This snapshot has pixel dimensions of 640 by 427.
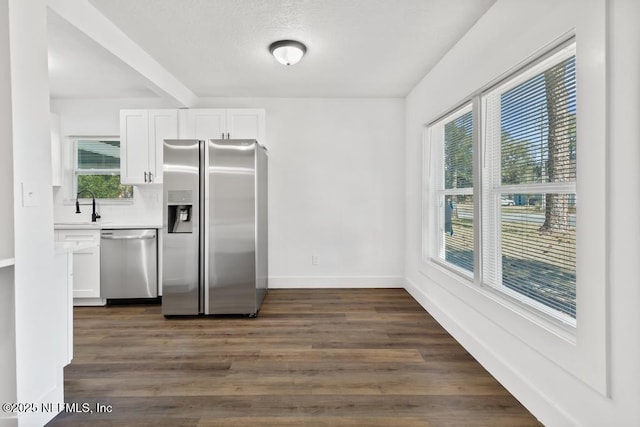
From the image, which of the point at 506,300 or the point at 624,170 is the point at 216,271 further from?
the point at 624,170

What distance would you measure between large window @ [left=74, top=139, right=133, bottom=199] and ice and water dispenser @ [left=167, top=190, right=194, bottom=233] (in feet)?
4.41

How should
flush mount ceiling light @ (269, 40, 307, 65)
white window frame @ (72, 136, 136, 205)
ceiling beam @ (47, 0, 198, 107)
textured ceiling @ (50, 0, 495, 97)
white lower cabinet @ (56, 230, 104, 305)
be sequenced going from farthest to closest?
1. white window frame @ (72, 136, 136, 205)
2. white lower cabinet @ (56, 230, 104, 305)
3. flush mount ceiling light @ (269, 40, 307, 65)
4. textured ceiling @ (50, 0, 495, 97)
5. ceiling beam @ (47, 0, 198, 107)

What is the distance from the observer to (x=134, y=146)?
386 centimetres

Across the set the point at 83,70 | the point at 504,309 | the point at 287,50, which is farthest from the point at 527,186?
the point at 83,70

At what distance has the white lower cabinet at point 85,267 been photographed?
3607 mm

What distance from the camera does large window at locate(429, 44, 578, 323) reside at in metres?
1.69

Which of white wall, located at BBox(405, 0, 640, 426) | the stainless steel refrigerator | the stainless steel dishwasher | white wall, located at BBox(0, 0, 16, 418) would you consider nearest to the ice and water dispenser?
the stainless steel refrigerator

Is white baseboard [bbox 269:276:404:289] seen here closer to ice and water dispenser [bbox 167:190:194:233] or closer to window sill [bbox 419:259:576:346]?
window sill [bbox 419:259:576:346]

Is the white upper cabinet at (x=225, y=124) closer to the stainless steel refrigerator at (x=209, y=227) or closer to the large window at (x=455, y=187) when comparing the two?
the stainless steel refrigerator at (x=209, y=227)

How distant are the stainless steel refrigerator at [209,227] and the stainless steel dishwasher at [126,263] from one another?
54cm

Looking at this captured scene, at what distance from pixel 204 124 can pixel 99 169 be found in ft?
5.21

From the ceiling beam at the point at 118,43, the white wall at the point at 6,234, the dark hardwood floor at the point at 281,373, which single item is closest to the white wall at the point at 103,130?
the ceiling beam at the point at 118,43

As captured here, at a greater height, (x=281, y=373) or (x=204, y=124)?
(x=204, y=124)

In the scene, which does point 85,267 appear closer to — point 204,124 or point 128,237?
point 128,237
